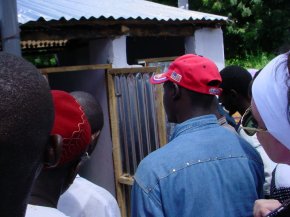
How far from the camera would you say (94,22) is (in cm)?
491

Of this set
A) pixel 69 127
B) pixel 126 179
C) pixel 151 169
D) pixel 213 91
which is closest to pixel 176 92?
pixel 213 91

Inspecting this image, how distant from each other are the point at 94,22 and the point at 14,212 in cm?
403

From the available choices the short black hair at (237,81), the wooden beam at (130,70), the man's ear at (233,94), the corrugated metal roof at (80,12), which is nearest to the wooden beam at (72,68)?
the wooden beam at (130,70)

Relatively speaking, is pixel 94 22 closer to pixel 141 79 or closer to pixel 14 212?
pixel 141 79

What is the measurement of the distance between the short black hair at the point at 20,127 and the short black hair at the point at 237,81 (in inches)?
110

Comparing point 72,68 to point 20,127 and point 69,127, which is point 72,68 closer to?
point 69,127

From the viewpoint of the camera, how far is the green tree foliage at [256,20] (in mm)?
16562

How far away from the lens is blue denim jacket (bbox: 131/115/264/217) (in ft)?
6.71

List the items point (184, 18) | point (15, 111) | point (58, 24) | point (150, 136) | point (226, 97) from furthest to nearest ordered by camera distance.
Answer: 1. point (184, 18)
2. point (150, 136)
3. point (58, 24)
4. point (226, 97)
5. point (15, 111)

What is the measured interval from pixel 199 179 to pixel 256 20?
15695mm

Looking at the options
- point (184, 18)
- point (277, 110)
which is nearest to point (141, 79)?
point (184, 18)

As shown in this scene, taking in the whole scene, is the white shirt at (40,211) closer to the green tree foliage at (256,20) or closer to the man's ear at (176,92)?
the man's ear at (176,92)

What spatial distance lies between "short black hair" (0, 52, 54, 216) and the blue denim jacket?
1.01 metres

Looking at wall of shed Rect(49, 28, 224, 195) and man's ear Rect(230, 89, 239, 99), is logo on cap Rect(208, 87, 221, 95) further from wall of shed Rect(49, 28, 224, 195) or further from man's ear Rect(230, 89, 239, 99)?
wall of shed Rect(49, 28, 224, 195)
